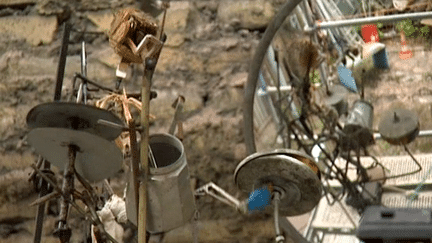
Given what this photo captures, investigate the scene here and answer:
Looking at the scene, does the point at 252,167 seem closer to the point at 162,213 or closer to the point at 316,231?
the point at 162,213

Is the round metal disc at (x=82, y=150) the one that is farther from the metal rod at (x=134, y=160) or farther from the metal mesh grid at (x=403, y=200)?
the metal mesh grid at (x=403, y=200)

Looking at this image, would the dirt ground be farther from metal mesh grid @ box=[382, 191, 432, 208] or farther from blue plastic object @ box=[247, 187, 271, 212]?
blue plastic object @ box=[247, 187, 271, 212]

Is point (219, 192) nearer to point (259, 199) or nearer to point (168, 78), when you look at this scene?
point (259, 199)

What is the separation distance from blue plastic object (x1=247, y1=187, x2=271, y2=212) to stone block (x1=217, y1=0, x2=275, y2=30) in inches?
29.1

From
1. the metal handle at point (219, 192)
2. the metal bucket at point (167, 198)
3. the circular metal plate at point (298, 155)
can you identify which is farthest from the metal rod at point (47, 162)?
the circular metal plate at point (298, 155)

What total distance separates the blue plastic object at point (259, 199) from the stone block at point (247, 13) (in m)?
0.74

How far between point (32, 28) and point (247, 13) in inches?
23.7

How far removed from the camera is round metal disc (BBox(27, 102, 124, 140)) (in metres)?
1.29

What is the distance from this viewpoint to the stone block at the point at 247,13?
6.67ft

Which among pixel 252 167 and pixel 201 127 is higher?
pixel 252 167

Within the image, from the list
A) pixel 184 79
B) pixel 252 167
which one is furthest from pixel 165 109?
pixel 252 167

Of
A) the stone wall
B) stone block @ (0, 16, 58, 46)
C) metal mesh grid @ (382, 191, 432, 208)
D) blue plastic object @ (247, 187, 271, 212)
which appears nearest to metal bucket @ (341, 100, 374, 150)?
metal mesh grid @ (382, 191, 432, 208)

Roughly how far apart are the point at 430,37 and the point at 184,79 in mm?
644

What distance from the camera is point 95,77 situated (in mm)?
2035
